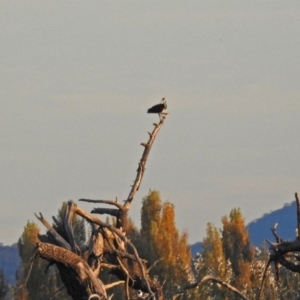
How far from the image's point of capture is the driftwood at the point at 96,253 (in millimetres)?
6715

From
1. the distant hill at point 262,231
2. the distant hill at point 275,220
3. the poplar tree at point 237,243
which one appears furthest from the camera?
the distant hill at point 275,220

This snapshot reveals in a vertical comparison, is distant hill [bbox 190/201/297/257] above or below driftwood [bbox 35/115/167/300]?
above

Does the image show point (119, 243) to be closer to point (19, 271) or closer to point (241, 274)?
point (19, 271)

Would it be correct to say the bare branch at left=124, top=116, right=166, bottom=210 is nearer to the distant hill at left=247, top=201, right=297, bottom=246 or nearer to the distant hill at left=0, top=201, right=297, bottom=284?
the distant hill at left=0, top=201, right=297, bottom=284

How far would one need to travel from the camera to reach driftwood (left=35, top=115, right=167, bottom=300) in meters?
6.71

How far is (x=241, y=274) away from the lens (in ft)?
139

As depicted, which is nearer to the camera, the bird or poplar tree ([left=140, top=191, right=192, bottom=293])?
the bird

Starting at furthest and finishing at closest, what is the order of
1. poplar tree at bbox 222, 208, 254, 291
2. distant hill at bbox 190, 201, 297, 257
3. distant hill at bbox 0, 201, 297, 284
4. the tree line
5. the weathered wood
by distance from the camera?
1. distant hill at bbox 190, 201, 297, 257
2. distant hill at bbox 0, 201, 297, 284
3. poplar tree at bbox 222, 208, 254, 291
4. the tree line
5. the weathered wood

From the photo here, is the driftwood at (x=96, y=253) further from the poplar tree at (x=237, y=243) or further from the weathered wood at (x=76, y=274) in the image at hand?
the poplar tree at (x=237, y=243)

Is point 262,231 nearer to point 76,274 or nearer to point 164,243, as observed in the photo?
point 164,243

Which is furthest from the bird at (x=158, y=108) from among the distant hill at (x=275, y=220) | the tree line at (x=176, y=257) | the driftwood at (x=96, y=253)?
the distant hill at (x=275, y=220)

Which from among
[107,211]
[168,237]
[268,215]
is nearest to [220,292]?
[168,237]

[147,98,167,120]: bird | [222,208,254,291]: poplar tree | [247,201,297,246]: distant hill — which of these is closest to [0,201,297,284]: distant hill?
[247,201,297,246]: distant hill

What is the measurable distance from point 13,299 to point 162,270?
5.02 meters
